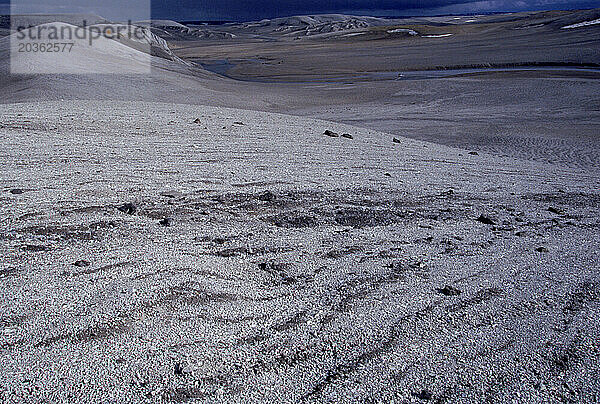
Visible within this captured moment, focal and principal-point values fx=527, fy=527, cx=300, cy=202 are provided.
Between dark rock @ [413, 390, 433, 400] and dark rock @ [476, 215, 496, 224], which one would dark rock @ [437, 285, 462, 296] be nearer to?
dark rock @ [413, 390, 433, 400]

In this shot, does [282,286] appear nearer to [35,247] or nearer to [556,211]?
[35,247]

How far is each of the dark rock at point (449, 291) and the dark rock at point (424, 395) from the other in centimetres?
98

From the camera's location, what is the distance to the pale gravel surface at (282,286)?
8.03 ft

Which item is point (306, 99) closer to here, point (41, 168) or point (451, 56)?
point (41, 168)

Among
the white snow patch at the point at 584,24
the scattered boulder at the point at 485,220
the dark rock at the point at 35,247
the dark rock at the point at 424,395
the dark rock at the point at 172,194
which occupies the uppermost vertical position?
the white snow patch at the point at 584,24

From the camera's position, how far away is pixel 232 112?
471 inches

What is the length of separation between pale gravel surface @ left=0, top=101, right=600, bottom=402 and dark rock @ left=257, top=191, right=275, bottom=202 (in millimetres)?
51

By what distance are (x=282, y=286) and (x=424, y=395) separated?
1.14 metres

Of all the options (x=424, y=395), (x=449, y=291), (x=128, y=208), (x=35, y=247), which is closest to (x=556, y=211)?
(x=449, y=291)

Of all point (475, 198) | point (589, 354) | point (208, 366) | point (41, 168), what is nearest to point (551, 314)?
point (589, 354)

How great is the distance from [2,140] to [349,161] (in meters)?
4.52

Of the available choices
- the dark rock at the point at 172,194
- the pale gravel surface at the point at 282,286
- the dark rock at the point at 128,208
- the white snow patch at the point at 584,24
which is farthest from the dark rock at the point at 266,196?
the white snow patch at the point at 584,24

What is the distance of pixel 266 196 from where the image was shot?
16.6 feet

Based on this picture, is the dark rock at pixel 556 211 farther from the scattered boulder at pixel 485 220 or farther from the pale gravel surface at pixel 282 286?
the scattered boulder at pixel 485 220
